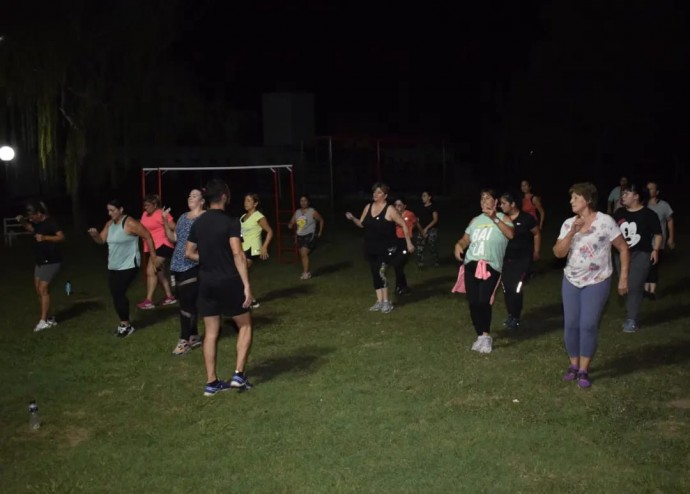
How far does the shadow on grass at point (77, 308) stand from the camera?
11.9m

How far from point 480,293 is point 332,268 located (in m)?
7.77

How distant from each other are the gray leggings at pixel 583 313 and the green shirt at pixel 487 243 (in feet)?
4.19

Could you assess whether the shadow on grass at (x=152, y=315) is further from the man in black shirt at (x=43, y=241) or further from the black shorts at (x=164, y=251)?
the man in black shirt at (x=43, y=241)

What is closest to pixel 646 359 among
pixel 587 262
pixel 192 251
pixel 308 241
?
pixel 587 262

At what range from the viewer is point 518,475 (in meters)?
5.64

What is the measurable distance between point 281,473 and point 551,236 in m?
17.0

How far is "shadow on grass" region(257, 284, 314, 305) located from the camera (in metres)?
13.0

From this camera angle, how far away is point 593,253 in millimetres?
7289

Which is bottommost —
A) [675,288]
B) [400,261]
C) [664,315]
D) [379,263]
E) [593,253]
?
[675,288]

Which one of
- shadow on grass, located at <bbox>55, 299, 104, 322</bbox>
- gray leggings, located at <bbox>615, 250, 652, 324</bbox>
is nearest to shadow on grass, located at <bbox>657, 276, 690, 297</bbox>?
gray leggings, located at <bbox>615, 250, 652, 324</bbox>

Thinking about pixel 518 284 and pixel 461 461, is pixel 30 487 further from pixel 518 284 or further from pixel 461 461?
pixel 518 284

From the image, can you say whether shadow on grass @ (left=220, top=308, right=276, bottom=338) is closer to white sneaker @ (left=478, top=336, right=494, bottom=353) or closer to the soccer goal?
white sneaker @ (left=478, top=336, right=494, bottom=353)

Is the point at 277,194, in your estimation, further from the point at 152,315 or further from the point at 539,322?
the point at 539,322

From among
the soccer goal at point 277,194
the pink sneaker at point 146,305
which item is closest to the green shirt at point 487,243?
the pink sneaker at point 146,305
